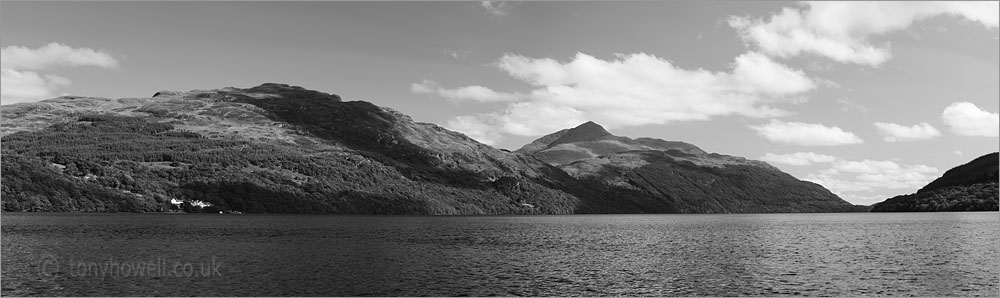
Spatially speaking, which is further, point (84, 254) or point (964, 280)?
point (84, 254)

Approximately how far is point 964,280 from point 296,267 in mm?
83206

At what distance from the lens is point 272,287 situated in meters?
67.5

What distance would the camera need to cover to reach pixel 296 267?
84375 mm

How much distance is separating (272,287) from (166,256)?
125 feet

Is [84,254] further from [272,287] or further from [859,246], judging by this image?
[859,246]

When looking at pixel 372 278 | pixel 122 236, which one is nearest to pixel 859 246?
pixel 372 278

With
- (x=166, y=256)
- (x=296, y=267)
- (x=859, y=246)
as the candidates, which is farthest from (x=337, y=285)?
(x=859, y=246)

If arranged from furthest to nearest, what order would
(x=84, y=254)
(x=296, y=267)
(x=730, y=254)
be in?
1. (x=730, y=254)
2. (x=84, y=254)
3. (x=296, y=267)

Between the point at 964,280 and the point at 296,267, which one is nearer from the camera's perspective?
the point at 964,280

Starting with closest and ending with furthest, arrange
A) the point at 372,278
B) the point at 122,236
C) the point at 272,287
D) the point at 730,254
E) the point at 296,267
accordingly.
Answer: the point at 272,287 < the point at 372,278 < the point at 296,267 < the point at 730,254 < the point at 122,236

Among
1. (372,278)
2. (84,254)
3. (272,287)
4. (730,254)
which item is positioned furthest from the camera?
(730,254)

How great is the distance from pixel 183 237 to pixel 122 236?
1239 cm

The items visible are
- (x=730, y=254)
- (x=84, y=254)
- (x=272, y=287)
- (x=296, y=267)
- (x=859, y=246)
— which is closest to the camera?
(x=272, y=287)

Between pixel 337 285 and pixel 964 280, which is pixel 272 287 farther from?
pixel 964 280
